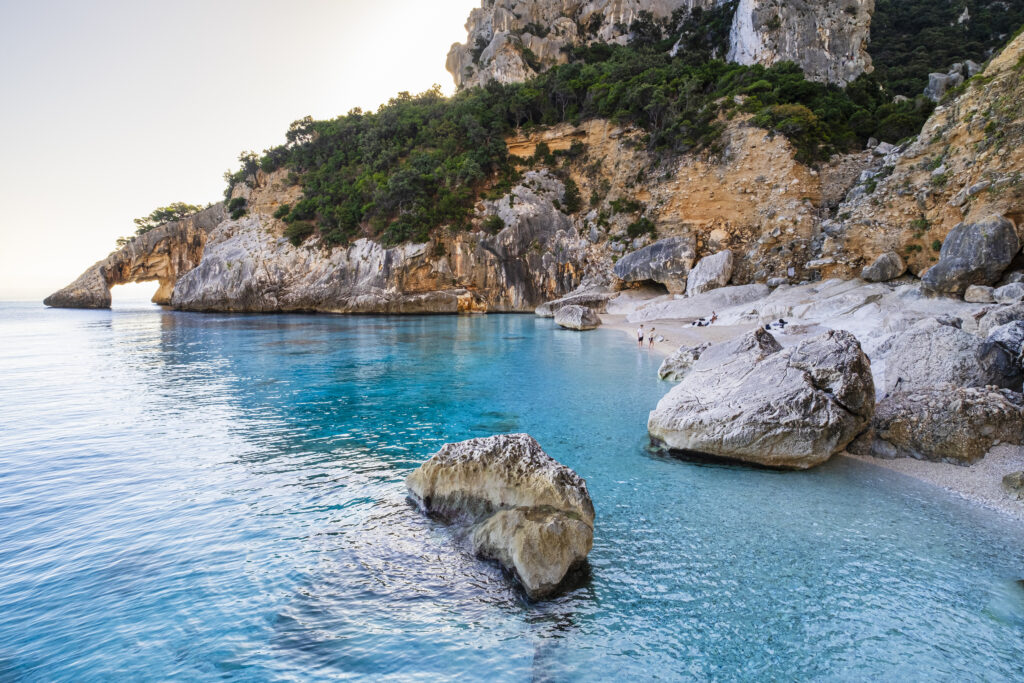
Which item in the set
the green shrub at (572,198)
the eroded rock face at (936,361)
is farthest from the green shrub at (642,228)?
the eroded rock face at (936,361)

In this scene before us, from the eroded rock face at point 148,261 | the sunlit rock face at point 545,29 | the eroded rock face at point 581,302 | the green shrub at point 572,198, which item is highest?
the sunlit rock face at point 545,29

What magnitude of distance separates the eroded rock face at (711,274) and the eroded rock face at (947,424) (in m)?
25.5

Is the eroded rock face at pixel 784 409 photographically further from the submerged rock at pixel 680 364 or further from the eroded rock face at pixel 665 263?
the eroded rock face at pixel 665 263

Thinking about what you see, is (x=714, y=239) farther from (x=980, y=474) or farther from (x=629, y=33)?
(x=629, y=33)

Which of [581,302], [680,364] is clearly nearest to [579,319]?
[581,302]

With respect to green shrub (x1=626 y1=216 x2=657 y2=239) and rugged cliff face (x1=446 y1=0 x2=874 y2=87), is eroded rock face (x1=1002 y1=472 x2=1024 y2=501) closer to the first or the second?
green shrub (x1=626 y1=216 x2=657 y2=239)

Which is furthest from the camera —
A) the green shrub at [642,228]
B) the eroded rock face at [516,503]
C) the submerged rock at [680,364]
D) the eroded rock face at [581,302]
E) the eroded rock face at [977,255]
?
the green shrub at [642,228]

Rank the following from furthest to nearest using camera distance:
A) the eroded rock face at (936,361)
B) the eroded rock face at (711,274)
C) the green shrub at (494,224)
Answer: the green shrub at (494,224), the eroded rock face at (711,274), the eroded rock face at (936,361)

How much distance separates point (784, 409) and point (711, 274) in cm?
2745

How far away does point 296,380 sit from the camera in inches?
658

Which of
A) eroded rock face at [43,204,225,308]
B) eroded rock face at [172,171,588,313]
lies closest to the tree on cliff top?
eroded rock face at [43,204,225,308]

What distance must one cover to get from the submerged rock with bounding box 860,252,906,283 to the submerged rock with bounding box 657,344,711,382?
15.9 m

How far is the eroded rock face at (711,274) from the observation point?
33031 mm

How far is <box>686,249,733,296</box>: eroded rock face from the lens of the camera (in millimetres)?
33031
